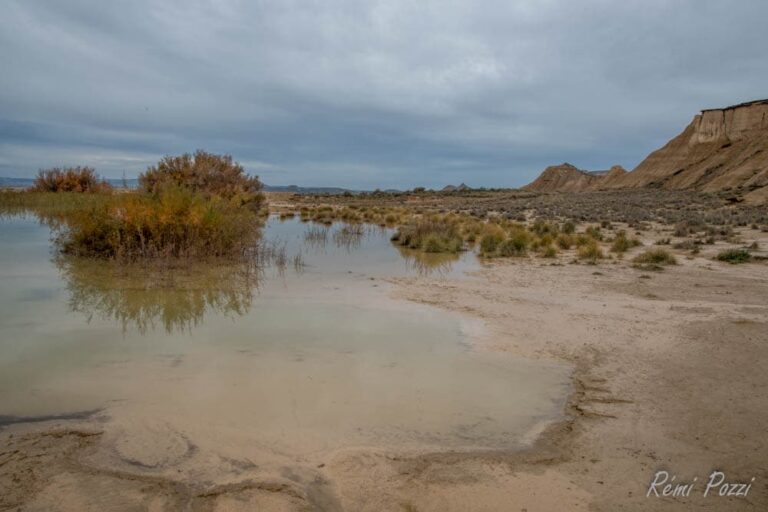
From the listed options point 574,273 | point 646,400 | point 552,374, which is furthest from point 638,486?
point 574,273

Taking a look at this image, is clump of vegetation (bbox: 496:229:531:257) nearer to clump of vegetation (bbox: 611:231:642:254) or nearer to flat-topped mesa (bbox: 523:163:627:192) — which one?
clump of vegetation (bbox: 611:231:642:254)

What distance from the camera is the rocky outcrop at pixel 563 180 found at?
97.2m

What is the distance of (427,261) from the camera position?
44.9ft

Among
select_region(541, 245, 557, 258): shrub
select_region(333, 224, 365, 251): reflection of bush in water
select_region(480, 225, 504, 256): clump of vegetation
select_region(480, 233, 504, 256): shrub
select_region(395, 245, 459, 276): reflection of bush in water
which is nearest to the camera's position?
select_region(395, 245, 459, 276): reflection of bush in water

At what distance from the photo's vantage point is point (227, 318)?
7387 mm

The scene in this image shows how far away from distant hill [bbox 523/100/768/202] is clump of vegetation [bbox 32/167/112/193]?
44.3 metres

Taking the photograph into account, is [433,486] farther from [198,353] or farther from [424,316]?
[424,316]

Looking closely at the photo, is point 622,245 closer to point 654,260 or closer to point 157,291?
point 654,260

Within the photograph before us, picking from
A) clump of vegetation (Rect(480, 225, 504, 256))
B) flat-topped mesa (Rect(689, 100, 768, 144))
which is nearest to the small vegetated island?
clump of vegetation (Rect(480, 225, 504, 256))

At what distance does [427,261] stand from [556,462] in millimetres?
10007

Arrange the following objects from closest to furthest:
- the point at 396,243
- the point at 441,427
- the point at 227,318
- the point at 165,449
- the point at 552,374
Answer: the point at 165,449
the point at 441,427
the point at 552,374
the point at 227,318
the point at 396,243

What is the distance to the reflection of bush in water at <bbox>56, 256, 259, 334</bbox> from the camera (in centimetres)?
737

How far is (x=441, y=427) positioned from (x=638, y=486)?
56.4 inches

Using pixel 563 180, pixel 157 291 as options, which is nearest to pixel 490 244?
pixel 157 291
